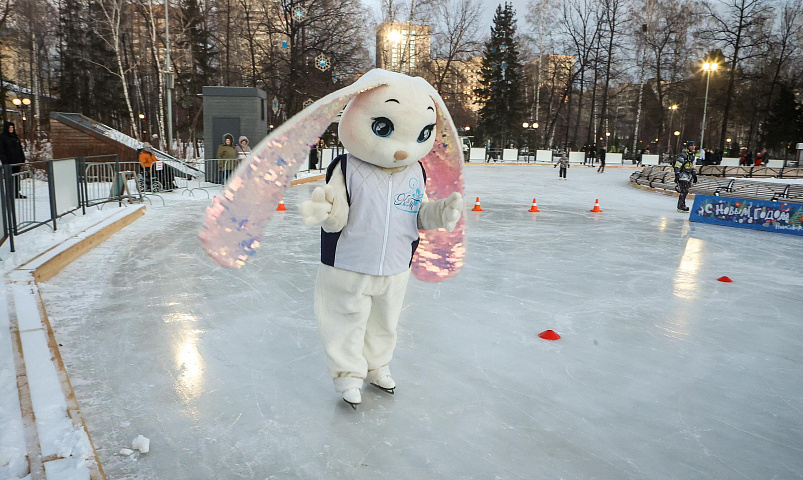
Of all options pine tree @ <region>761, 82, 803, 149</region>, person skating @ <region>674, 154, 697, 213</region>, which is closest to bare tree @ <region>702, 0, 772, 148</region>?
pine tree @ <region>761, 82, 803, 149</region>

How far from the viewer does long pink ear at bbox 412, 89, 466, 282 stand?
3.70 m

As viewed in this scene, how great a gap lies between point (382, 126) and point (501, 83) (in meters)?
45.0

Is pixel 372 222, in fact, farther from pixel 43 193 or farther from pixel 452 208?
pixel 43 193

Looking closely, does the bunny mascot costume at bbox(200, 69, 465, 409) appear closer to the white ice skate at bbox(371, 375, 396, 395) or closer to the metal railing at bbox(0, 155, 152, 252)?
the white ice skate at bbox(371, 375, 396, 395)

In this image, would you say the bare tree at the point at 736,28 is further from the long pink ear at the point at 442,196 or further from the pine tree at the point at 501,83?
the long pink ear at the point at 442,196

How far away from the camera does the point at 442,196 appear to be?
150 inches

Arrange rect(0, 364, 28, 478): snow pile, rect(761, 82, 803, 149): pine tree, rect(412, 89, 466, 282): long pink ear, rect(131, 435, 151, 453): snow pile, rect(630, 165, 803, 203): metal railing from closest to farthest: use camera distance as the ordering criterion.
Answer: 1. rect(0, 364, 28, 478): snow pile
2. rect(131, 435, 151, 453): snow pile
3. rect(412, 89, 466, 282): long pink ear
4. rect(630, 165, 803, 203): metal railing
5. rect(761, 82, 803, 149): pine tree

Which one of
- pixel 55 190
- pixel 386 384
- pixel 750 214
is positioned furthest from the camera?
pixel 750 214

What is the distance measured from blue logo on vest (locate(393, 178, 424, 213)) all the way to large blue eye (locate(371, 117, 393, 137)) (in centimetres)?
34

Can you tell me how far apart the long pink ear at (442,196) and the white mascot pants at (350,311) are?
49 cm

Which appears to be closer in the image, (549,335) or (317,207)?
(317,207)

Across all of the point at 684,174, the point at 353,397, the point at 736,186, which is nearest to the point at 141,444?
the point at 353,397

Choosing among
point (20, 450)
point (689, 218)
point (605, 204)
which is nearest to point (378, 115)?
point (20, 450)

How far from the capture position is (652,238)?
389 inches
